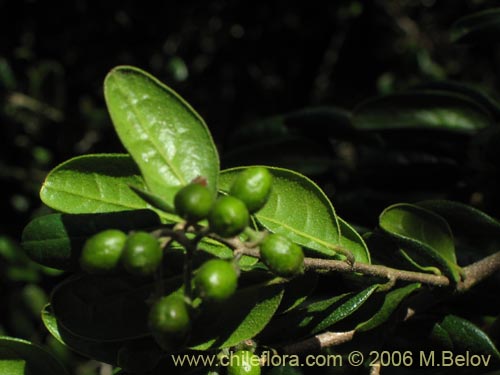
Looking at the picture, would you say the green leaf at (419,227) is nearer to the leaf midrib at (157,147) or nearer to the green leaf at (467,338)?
the green leaf at (467,338)

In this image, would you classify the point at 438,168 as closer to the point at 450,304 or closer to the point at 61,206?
the point at 450,304

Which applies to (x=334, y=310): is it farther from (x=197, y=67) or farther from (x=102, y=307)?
(x=197, y=67)

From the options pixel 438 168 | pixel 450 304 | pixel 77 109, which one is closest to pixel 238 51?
pixel 77 109

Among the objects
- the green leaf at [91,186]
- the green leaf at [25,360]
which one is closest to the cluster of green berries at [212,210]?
the green leaf at [91,186]

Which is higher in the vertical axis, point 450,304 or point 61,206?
→ point 61,206

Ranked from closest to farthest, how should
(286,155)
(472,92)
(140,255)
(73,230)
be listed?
(140,255) < (73,230) < (472,92) < (286,155)

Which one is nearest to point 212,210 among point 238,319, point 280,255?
point 280,255
